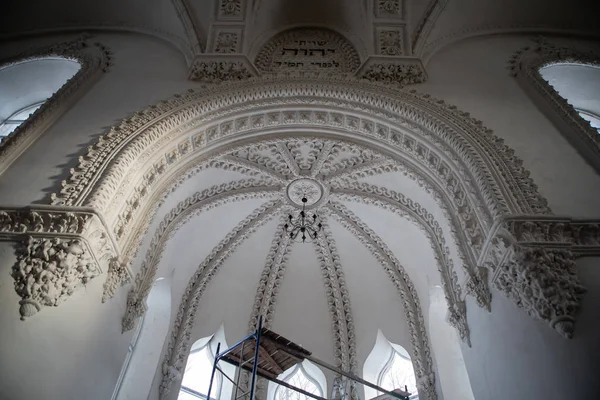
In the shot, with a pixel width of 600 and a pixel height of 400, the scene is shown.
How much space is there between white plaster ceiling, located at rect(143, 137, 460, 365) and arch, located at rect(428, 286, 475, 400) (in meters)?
0.25

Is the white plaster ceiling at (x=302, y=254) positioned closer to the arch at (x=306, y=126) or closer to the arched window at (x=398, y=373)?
the arched window at (x=398, y=373)

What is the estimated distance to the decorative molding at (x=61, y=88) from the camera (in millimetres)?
5368

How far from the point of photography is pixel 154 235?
20.2 feet

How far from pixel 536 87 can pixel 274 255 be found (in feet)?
19.0

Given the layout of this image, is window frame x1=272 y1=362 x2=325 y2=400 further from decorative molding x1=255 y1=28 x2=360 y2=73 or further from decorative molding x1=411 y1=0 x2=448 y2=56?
decorative molding x1=411 y1=0 x2=448 y2=56

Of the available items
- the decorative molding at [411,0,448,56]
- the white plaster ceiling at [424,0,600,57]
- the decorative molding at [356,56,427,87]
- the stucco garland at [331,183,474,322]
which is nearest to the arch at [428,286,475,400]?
the stucco garland at [331,183,474,322]

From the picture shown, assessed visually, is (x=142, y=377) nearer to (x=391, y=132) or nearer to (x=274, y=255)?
(x=274, y=255)

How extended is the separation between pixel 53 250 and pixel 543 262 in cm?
483

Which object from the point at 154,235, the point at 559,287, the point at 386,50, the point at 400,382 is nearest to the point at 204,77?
the point at 154,235

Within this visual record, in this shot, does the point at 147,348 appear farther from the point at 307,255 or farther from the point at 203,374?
the point at 307,255

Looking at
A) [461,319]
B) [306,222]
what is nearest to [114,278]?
[461,319]

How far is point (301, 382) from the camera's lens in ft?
27.7

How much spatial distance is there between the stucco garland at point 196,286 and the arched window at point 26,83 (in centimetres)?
411

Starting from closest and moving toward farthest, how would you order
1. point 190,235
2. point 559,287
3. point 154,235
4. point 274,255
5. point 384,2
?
point 559,287, point 154,235, point 384,2, point 190,235, point 274,255
